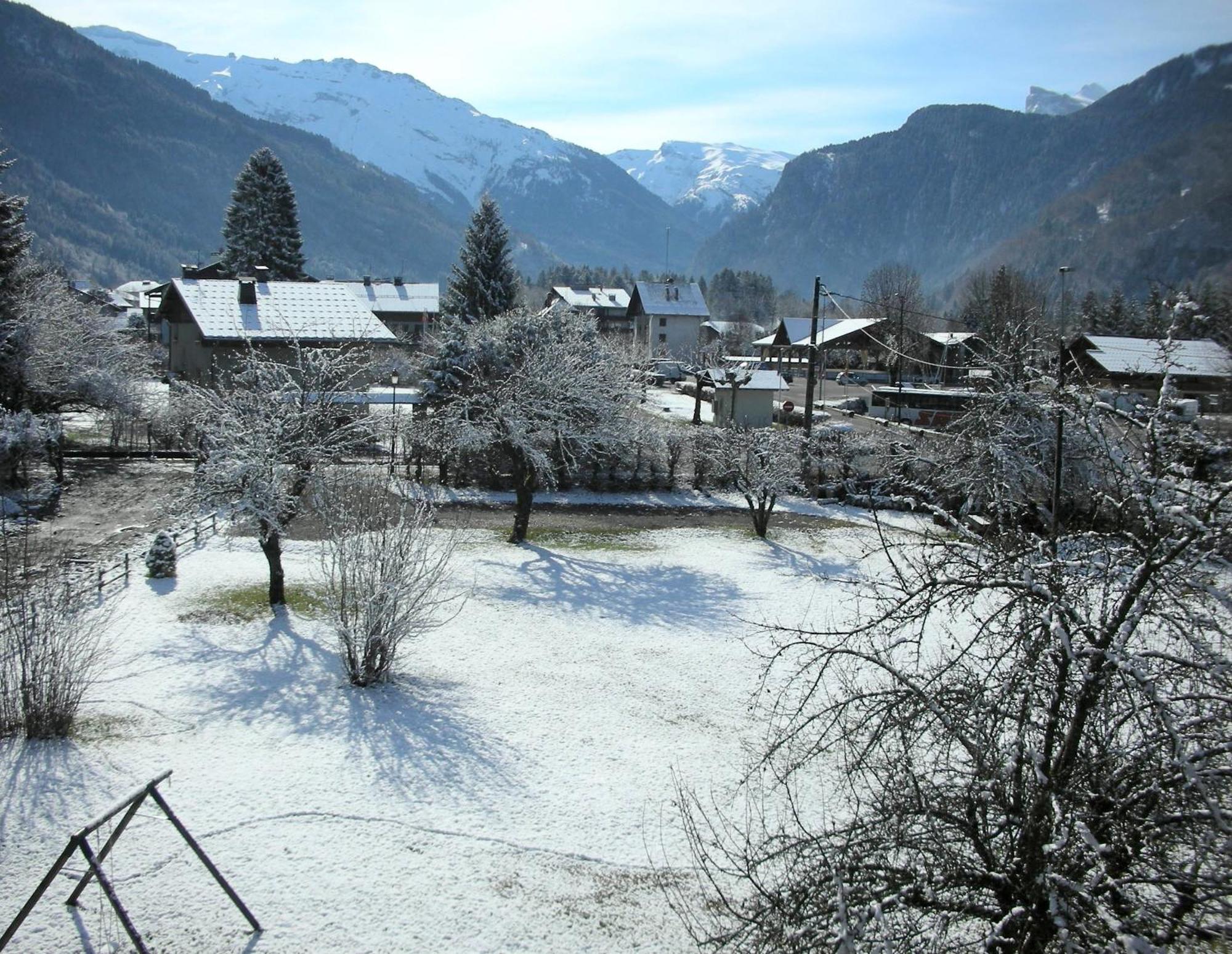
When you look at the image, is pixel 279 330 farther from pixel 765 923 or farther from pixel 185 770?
pixel 765 923

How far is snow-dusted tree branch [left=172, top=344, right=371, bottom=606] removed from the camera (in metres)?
17.5

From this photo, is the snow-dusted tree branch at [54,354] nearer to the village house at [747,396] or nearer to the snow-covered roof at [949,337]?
the village house at [747,396]

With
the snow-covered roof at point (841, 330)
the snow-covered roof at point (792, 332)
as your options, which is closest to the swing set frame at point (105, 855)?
the snow-covered roof at point (841, 330)

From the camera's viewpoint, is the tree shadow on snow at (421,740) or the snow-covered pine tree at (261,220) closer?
Result: the tree shadow on snow at (421,740)

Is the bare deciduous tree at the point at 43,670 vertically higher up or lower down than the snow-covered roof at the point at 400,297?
lower down

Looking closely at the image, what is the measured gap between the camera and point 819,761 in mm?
12969

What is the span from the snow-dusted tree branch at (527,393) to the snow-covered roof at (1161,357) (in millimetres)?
14697

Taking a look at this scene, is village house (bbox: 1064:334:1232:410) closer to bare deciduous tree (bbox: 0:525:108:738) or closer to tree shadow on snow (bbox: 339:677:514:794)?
tree shadow on snow (bbox: 339:677:514:794)

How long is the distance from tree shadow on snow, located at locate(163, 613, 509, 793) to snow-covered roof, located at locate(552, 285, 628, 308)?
78.9 metres

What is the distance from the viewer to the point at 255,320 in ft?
135

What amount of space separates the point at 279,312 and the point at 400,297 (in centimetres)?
3506

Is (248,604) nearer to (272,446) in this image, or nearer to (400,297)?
(272,446)

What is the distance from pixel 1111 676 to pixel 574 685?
11.2 meters

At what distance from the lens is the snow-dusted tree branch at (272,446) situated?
57.6 feet
